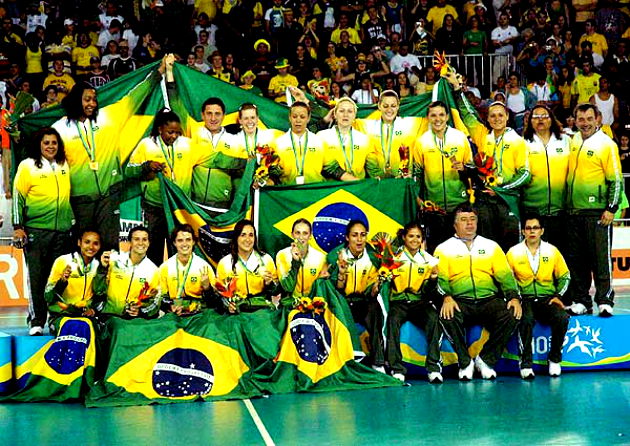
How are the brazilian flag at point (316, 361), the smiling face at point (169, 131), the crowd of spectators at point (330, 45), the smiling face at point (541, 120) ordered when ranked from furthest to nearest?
the crowd of spectators at point (330, 45) < the smiling face at point (541, 120) < the smiling face at point (169, 131) < the brazilian flag at point (316, 361)

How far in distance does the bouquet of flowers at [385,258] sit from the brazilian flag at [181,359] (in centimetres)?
114

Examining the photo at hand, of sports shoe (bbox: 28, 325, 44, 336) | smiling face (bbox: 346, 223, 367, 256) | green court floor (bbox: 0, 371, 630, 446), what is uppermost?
smiling face (bbox: 346, 223, 367, 256)

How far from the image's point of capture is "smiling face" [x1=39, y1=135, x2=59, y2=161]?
10.5 m

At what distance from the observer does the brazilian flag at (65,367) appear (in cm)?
977

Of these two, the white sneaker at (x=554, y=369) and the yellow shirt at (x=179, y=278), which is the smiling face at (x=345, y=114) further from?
the white sneaker at (x=554, y=369)

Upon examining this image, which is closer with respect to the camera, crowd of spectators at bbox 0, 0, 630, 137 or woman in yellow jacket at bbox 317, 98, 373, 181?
woman in yellow jacket at bbox 317, 98, 373, 181

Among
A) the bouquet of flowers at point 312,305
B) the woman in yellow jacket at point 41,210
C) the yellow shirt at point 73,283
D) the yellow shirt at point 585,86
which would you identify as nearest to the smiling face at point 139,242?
the yellow shirt at point 73,283

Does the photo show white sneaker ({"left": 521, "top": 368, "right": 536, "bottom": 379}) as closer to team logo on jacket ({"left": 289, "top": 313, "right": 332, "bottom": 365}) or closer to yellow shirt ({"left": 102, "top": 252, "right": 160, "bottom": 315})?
team logo on jacket ({"left": 289, "top": 313, "right": 332, "bottom": 365})

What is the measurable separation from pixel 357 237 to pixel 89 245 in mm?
2445

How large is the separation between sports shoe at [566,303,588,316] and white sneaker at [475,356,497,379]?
1186 mm

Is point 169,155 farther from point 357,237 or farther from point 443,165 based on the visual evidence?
point 443,165

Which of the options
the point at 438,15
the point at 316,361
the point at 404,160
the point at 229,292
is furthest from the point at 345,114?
the point at 438,15

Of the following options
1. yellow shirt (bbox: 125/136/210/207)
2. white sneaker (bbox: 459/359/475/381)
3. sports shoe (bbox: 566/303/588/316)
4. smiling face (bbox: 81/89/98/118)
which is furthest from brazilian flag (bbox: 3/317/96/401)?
sports shoe (bbox: 566/303/588/316)

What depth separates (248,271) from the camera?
10.4m
